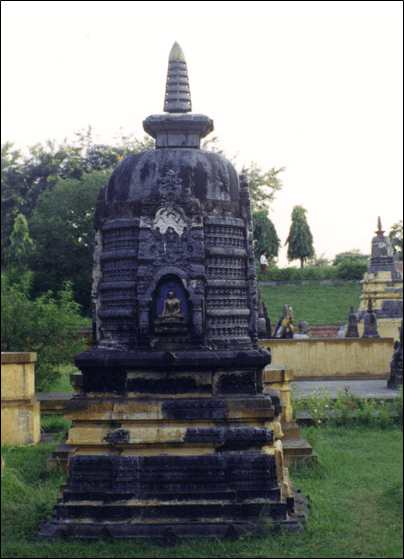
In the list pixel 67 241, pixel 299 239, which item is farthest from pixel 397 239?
pixel 67 241

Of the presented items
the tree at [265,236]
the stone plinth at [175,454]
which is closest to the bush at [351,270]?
the tree at [265,236]

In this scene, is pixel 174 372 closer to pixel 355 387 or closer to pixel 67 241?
pixel 355 387

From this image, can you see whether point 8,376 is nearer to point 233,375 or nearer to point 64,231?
point 233,375

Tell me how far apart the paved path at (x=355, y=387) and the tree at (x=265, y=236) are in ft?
93.1

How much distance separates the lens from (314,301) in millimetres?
40125

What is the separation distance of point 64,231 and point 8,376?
18.5m

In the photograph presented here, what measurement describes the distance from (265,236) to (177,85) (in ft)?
128

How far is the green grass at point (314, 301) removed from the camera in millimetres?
35594

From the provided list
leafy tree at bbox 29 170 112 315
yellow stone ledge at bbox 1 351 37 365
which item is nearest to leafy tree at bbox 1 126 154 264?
leafy tree at bbox 29 170 112 315

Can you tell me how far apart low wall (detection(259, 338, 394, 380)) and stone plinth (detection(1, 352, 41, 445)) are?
862 centimetres

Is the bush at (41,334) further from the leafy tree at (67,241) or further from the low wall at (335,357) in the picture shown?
the leafy tree at (67,241)

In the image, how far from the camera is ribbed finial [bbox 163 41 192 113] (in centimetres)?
782

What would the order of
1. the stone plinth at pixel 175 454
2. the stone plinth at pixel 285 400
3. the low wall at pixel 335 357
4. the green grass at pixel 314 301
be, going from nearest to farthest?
the stone plinth at pixel 175 454
the stone plinth at pixel 285 400
the low wall at pixel 335 357
the green grass at pixel 314 301

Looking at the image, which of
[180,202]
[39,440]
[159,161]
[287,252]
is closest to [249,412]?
[180,202]
